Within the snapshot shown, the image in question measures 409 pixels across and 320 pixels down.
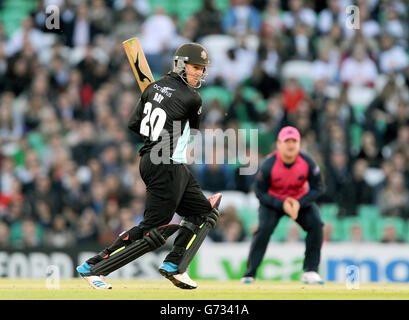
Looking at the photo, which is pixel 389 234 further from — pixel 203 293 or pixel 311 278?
pixel 203 293

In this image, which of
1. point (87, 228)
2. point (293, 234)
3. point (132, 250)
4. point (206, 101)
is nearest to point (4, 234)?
point (87, 228)

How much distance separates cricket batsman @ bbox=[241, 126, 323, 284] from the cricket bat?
7.38ft

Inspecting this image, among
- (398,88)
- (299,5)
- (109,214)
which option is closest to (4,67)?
(109,214)

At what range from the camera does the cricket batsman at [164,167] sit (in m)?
9.17

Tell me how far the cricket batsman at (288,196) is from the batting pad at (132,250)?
263 cm

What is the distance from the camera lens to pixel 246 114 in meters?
17.0

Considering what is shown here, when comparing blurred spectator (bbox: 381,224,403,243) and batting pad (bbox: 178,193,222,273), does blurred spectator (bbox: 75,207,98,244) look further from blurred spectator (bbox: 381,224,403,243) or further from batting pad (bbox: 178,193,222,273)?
batting pad (bbox: 178,193,222,273)

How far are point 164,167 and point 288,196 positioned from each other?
2917 millimetres

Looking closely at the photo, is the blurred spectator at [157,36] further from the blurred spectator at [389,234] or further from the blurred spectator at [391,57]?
the blurred spectator at [389,234]

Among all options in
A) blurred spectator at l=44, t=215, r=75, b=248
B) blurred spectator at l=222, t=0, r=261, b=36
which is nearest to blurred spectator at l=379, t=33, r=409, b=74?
blurred spectator at l=222, t=0, r=261, b=36

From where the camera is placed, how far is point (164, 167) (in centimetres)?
917

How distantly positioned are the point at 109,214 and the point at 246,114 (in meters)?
3.34
